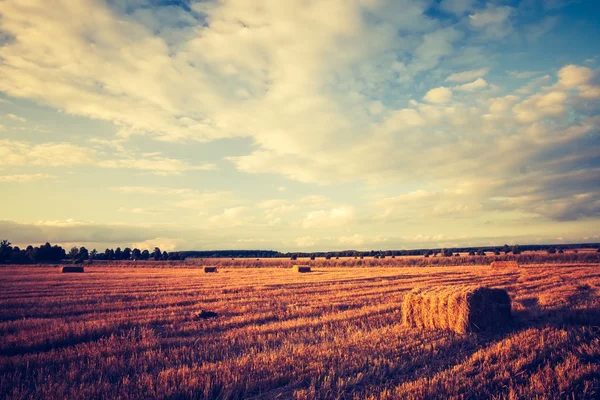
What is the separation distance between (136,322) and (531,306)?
1439 centimetres

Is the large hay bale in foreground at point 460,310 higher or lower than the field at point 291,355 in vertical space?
higher

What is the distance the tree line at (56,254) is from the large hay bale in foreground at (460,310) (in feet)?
314

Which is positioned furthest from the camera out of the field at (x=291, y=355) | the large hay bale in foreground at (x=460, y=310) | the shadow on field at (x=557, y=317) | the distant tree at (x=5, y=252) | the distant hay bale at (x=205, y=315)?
the distant tree at (x=5, y=252)

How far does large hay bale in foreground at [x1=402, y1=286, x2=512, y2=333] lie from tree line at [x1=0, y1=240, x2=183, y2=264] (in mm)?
95635

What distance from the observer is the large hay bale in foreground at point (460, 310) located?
1076 centimetres

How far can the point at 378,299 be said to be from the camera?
16.8 meters

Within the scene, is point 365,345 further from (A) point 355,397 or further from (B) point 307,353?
(A) point 355,397

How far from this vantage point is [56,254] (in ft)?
340

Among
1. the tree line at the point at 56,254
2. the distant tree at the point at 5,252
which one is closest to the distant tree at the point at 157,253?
the tree line at the point at 56,254

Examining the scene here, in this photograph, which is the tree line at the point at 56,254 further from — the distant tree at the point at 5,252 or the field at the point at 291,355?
the field at the point at 291,355

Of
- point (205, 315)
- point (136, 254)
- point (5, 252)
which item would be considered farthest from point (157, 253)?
point (205, 315)

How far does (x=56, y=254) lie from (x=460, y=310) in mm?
118882

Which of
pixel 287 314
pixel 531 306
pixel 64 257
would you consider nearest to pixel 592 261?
pixel 531 306

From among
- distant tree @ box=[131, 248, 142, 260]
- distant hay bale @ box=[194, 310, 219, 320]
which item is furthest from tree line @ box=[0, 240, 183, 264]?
distant hay bale @ box=[194, 310, 219, 320]
